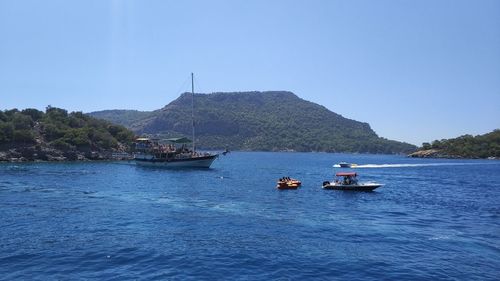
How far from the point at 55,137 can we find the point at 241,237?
12672cm

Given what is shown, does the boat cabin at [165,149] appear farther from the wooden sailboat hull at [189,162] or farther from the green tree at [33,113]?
the green tree at [33,113]

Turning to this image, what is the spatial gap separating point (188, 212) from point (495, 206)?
38.7m

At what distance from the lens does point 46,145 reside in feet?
440

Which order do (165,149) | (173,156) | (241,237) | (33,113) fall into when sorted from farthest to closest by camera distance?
1. (33,113)
2. (165,149)
3. (173,156)
4. (241,237)

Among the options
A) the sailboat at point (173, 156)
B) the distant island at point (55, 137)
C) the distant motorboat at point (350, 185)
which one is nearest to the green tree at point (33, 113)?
the distant island at point (55, 137)

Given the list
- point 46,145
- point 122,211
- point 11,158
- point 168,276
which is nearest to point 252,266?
point 168,276

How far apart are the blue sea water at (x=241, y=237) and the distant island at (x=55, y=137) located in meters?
75.3

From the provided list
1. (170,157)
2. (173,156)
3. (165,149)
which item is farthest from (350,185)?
(165,149)

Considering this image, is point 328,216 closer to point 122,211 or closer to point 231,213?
point 231,213

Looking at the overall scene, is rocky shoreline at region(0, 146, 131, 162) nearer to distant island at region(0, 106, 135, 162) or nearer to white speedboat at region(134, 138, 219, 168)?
distant island at region(0, 106, 135, 162)

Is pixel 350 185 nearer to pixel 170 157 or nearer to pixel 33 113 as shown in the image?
pixel 170 157

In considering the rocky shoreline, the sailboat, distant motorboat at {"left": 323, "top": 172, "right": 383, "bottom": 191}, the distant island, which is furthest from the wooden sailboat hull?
distant motorboat at {"left": 323, "top": 172, "right": 383, "bottom": 191}

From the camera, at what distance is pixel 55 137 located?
142m

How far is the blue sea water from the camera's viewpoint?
2428cm
